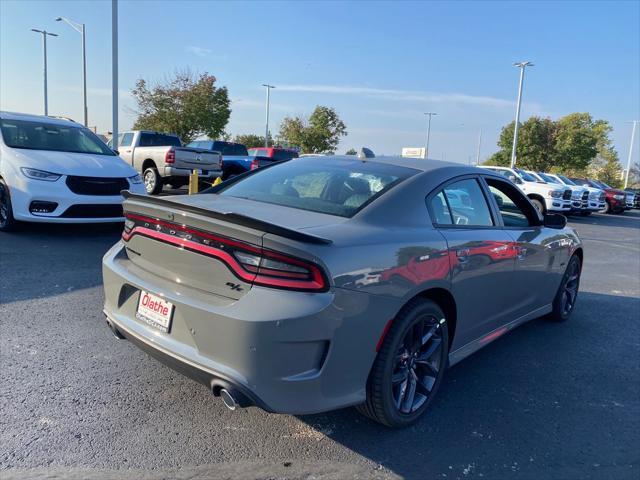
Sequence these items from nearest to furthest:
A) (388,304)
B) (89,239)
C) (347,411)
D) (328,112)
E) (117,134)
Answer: (388,304) → (347,411) → (89,239) → (117,134) → (328,112)

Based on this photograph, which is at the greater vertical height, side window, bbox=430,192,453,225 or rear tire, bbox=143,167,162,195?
side window, bbox=430,192,453,225

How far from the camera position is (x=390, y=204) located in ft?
9.42

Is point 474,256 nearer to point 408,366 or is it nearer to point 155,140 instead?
point 408,366

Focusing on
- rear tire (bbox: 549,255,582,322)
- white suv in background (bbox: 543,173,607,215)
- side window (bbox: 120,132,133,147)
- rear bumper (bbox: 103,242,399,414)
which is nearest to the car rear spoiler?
rear bumper (bbox: 103,242,399,414)

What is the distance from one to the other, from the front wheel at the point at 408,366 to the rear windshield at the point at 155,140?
12823mm

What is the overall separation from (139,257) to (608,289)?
6.42 m

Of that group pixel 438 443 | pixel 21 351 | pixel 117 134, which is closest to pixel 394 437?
pixel 438 443

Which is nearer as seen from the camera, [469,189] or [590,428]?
[590,428]

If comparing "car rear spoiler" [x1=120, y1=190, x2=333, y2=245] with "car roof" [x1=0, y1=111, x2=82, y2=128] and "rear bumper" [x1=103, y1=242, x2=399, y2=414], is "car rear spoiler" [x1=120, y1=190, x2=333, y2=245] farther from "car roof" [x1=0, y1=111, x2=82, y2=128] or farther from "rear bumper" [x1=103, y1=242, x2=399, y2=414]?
"car roof" [x1=0, y1=111, x2=82, y2=128]

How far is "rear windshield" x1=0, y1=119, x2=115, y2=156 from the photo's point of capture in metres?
7.45

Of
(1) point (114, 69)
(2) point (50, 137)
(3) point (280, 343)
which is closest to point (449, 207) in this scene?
(3) point (280, 343)

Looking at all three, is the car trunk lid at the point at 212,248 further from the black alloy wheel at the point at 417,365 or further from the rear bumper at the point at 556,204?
the rear bumper at the point at 556,204

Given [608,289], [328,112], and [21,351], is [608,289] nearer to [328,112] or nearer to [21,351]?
[21,351]

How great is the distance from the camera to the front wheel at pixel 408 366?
2.58 metres
